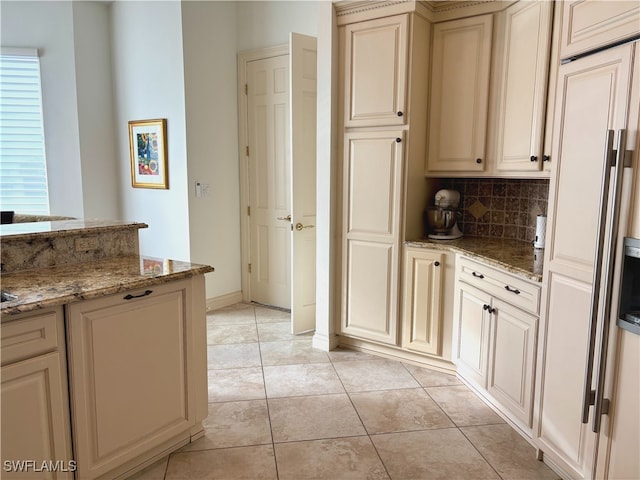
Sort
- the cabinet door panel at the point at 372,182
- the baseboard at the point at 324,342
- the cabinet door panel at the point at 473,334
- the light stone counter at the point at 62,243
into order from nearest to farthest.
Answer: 1. the light stone counter at the point at 62,243
2. the cabinet door panel at the point at 473,334
3. the cabinet door panel at the point at 372,182
4. the baseboard at the point at 324,342

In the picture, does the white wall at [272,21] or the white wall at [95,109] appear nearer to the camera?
the white wall at [272,21]

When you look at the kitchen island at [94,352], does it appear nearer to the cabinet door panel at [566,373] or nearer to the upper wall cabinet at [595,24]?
the cabinet door panel at [566,373]

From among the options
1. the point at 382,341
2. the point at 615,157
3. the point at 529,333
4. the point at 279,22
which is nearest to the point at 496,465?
the point at 529,333

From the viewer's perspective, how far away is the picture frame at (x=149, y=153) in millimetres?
4371

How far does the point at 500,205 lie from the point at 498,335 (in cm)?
113

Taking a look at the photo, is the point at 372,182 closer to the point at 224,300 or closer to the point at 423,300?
the point at 423,300

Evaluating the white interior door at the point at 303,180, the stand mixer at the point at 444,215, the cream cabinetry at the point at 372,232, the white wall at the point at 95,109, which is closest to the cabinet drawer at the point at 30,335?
the cream cabinetry at the point at 372,232

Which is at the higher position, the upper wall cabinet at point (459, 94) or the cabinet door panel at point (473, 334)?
the upper wall cabinet at point (459, 94)

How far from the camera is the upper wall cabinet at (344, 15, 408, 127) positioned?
9.99 feet

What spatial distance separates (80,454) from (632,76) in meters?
2.48

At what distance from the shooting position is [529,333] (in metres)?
2.30

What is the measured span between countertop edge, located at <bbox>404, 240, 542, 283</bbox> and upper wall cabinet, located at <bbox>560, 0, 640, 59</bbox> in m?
0.99

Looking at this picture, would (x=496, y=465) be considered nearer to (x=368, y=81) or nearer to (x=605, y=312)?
(x=605, y=312)

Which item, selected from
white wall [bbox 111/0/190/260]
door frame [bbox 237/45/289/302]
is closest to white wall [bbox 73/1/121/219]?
white wall [bbox 111/0/190/260]
